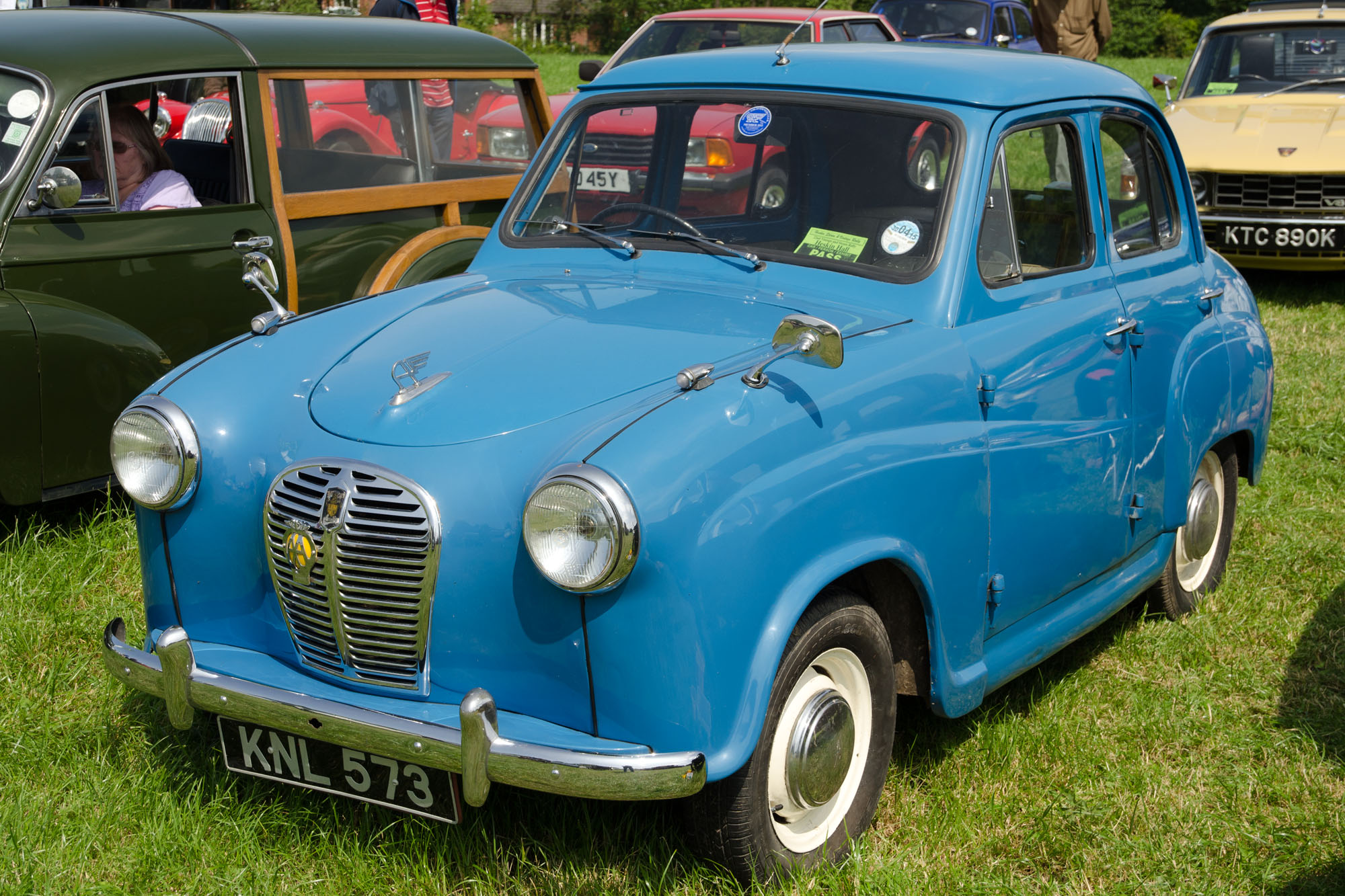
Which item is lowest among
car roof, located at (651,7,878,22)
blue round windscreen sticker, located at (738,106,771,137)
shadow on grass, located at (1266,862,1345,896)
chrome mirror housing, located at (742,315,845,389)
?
shadow on grass, located at (1266,862,1345,896)

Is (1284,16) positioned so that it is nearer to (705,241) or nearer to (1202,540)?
(1202,540)

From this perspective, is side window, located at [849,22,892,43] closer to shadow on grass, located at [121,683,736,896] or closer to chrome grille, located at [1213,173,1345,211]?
chrome grille, located at [1213,173,1345,211]

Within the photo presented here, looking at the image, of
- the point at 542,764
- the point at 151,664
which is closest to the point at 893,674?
the point at 542,764

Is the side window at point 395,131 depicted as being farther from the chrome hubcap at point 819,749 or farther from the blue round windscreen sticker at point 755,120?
the chrome hubcap at point 819,749

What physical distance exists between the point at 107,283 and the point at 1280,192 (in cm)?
731

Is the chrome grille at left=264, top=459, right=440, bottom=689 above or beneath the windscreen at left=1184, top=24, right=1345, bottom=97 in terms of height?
beneath

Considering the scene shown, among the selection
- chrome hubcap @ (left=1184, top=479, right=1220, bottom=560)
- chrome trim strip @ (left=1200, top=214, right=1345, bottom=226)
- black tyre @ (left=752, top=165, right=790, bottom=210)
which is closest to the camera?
black tyre @ (left=752, top=165, right=790, bottom=210)

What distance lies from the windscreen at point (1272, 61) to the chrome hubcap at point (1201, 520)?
6.02 meters

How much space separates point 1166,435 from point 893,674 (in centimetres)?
145

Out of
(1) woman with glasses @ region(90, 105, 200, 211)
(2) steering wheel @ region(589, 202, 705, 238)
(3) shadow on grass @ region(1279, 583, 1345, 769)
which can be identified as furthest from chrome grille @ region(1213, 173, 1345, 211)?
(1) woman with glasses @ region(90, 105, 200, 211)

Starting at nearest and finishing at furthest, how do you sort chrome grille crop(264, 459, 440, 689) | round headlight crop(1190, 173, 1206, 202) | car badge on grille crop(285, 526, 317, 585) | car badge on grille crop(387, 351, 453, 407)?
1. chrome grille crop(264, 459, 440, 689)
2. car badge on grille crop(285, 526, 317, 585)
3. car badge on grille crop(387, 351, 453, 407)
4. round headlight crop(1190, 173, 1206, 202)

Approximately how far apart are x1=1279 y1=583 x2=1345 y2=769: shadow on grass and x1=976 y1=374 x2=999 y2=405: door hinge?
1503 millimetres

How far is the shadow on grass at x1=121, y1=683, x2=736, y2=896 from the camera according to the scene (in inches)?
114

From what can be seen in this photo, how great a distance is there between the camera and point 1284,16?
31.8ft
